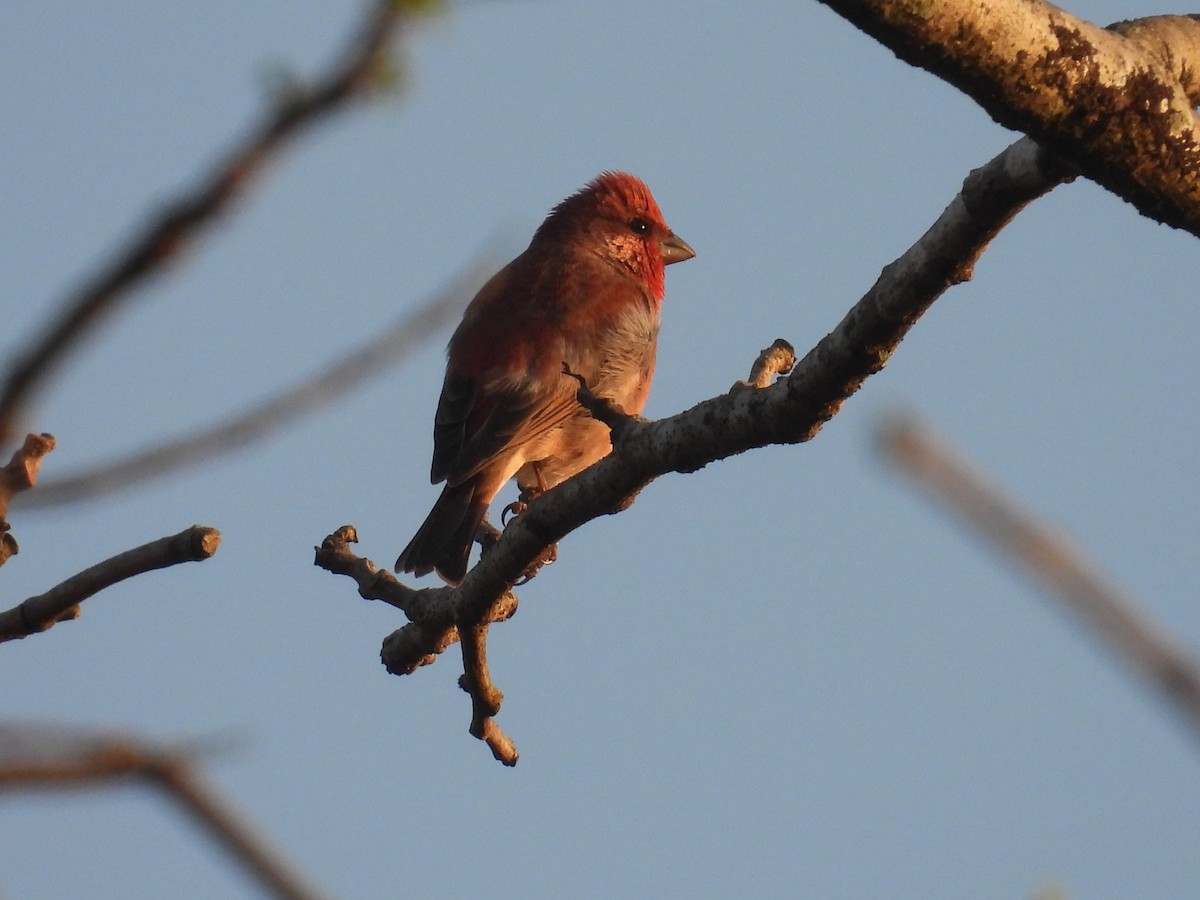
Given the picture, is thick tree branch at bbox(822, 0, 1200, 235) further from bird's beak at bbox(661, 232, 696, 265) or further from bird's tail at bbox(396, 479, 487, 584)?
bird's beak at bbox(661, 232, 696, 265)

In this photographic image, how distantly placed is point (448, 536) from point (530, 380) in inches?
38.1

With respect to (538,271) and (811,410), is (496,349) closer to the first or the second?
(538,271)

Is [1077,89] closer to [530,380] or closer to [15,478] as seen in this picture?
[15,478]

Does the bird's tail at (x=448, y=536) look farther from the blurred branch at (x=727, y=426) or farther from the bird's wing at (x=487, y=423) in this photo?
the blurred branch at (x=727, y=426)

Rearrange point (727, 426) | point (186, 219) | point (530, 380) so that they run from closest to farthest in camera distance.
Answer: point (186, 219), point (727, 426), point (530, 380)

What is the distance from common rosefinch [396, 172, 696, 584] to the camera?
675 centimetres

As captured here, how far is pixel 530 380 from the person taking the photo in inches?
279

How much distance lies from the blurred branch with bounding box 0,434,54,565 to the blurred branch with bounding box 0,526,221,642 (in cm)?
13

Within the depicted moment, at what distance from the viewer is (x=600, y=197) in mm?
8906

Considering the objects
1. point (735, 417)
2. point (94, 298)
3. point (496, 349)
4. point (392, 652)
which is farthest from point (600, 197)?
point (94, 298)

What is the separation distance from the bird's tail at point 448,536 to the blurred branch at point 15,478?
326 centimetres

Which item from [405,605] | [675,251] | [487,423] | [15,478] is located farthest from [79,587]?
[675,251]

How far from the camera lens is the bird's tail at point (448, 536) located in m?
6.32

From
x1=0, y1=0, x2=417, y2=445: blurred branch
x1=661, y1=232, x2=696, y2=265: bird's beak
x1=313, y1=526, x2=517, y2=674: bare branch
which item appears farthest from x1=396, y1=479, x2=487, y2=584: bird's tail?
x1=0, y1=0, x2=417, y2=445: blurred branch
